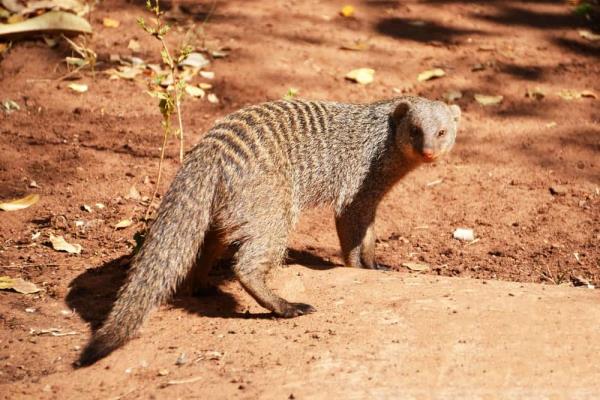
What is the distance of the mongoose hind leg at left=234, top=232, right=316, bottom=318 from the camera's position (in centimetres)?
309

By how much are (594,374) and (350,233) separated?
153 cm

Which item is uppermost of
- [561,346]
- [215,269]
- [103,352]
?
[561,346]

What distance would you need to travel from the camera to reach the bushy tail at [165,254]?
278 centimetres

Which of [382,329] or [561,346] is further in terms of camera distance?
[382,329]

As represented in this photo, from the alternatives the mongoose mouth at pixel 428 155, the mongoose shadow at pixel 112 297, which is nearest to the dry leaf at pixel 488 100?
the mongoose mouth at pixel 428 155

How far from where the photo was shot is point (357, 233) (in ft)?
12.4

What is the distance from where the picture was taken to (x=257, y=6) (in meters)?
6.27

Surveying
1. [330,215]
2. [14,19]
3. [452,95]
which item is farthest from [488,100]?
[14,19]

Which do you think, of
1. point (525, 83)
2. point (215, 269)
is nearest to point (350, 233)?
point (215, 269)

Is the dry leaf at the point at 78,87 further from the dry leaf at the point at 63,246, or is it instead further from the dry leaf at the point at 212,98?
the dry leaf at the point at 63,246

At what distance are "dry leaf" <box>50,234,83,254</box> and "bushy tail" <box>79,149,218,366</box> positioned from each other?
0.72m

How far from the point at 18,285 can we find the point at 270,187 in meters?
1.11

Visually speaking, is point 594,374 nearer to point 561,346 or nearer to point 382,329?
point 561,346

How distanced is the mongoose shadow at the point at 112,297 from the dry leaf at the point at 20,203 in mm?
643
